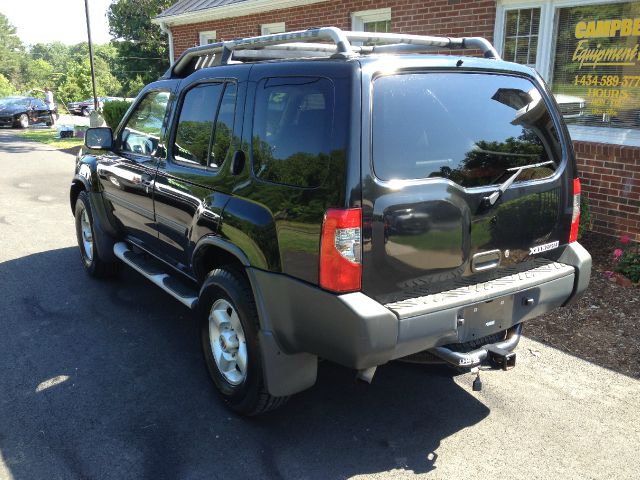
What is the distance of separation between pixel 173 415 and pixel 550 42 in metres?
6.14

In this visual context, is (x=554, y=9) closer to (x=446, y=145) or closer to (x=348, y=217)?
(x=446, y=145)

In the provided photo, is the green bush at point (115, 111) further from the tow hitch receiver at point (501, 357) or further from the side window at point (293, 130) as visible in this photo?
the tow hitch receiver at point (501, 357)

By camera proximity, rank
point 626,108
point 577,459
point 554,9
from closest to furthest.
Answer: point 577,459 → point 626,108 → point 554,9

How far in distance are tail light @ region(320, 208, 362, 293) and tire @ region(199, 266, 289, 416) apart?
0.66m

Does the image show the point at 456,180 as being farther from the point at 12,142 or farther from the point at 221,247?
the point at 12,142

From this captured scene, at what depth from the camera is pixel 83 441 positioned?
3.14 meters

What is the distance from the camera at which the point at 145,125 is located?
457 cm

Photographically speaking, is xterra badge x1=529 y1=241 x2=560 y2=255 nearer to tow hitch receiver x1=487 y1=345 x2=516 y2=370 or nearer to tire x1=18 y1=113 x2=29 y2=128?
tow hitch receiver x1=487 y1=345 x2=516 y2=370

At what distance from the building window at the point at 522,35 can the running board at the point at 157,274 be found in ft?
17.4

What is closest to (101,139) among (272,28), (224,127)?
(224,127)

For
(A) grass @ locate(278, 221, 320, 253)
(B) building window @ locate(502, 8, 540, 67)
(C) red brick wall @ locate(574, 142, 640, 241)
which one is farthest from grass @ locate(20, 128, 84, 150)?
(A) grass @ locate(278, 221, 320, 253)

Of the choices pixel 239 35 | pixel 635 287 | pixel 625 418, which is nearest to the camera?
pixel 625 418

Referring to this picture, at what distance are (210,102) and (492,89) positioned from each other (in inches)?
67.7

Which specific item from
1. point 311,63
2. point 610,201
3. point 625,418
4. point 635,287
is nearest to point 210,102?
point 311,63
